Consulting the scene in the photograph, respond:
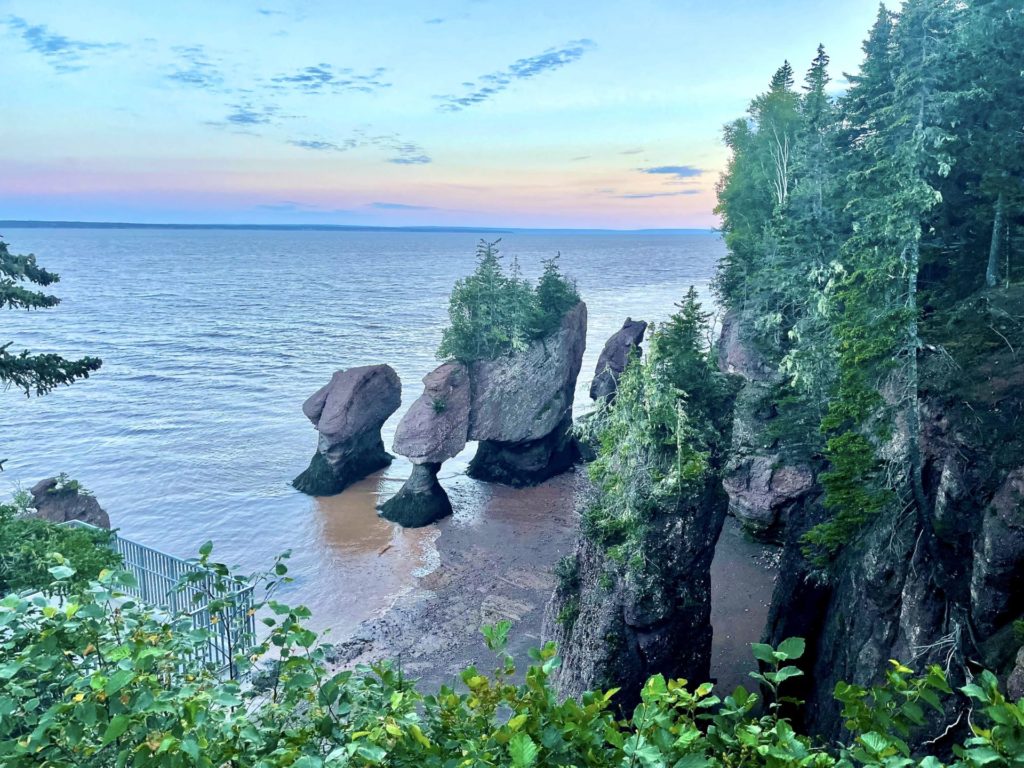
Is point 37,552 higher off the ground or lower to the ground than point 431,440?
higher

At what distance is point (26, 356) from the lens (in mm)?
12477

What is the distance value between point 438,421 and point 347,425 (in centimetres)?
486

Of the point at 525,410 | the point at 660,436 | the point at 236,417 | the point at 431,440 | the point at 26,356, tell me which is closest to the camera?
the point at 26,356

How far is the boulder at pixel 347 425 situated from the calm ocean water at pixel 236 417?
103 cm

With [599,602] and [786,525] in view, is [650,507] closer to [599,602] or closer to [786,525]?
[599,602]

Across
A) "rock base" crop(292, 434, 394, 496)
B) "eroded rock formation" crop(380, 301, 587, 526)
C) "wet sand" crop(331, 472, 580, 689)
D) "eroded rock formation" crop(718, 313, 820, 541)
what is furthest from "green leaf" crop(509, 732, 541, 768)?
"rock base" crop(292, 434, 394, 496)

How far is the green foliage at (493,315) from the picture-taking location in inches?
1368

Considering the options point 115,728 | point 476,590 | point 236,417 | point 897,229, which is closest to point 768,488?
point 897,229

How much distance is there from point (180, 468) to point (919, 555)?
114ft

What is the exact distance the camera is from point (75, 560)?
10109mm

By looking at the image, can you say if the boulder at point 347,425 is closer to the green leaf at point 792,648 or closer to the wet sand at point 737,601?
the wet sand at point 737,601

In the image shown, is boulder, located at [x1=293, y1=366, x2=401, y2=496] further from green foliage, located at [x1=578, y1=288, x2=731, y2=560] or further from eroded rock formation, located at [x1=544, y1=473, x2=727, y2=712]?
eroded rock formation, located at [x1=544, y1=473, x2=727, y2=712]

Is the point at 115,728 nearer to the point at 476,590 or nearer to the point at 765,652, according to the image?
the point at 765,652

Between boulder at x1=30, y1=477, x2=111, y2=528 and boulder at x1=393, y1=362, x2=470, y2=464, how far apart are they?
41.5ft
